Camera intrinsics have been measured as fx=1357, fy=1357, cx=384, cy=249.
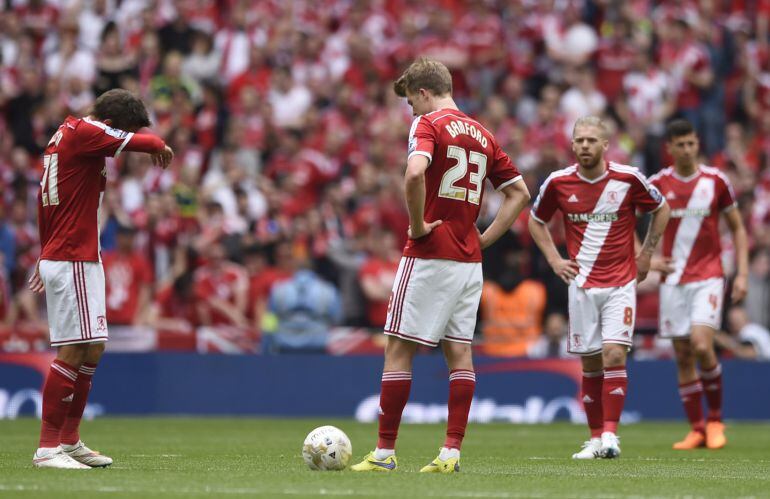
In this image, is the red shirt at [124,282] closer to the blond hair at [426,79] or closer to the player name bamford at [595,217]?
the player name bamford at [595,217]

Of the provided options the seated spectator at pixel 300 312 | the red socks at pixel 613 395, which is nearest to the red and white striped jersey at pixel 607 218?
the red socks at pixel 613 395

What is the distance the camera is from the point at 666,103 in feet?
74.2

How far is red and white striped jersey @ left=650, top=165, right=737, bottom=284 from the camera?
511 inches

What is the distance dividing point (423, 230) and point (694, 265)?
16.1 ft

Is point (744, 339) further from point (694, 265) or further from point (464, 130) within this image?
point (464, 130)

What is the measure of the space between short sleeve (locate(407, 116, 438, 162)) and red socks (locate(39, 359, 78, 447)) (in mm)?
2873

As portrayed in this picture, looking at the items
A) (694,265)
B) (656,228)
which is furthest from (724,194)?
(656,228)

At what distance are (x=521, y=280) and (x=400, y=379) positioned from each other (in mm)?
9657

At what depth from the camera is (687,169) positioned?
42.7 feet

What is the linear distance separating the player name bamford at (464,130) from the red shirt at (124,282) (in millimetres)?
9534

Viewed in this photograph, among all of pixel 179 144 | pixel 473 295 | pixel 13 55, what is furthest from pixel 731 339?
pixel 13 55

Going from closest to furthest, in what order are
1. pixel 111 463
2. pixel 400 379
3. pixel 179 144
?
pixel 400 379
pixel 111 463
pixel 179 144

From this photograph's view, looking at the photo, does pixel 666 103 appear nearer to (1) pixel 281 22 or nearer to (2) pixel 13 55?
(1) pixel 281 22

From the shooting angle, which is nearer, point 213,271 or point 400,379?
point 400,379
